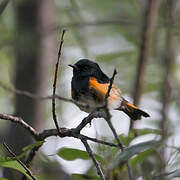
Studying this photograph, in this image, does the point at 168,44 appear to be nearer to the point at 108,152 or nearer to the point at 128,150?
the point at 108,152

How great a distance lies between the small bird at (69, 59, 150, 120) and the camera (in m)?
3.78

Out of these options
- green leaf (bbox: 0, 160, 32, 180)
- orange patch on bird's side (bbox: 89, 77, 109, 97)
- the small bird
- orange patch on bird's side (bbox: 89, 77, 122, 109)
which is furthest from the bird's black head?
green leaf (bbox: 0, 160, 32, 180)

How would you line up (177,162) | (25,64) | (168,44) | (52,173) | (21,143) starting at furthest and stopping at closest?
1. (25,64)
2. (21,143)
3. (168,44)
4. (52,173)
5. (177,162)

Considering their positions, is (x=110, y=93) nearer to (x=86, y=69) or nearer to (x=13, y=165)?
(x=86, y=69)

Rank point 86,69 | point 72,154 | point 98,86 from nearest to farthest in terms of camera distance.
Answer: point 72,154, point 98,86, point 86,69

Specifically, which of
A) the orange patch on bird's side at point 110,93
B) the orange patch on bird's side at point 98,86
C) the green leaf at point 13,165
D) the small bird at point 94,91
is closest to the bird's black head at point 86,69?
the small bird at point 94,91

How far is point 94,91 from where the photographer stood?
12.5 ft

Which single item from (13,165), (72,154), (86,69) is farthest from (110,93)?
(13,165)

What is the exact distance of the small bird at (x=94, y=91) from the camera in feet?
12.4

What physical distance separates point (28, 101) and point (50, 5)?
147 centimetres

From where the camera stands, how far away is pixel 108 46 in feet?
25.8

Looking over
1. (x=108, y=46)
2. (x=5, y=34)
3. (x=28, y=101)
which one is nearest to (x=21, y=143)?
(x=28, y=101)

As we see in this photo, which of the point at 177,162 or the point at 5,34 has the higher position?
the point at 5,34

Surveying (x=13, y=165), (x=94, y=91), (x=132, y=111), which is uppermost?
(x=94, y=91)
